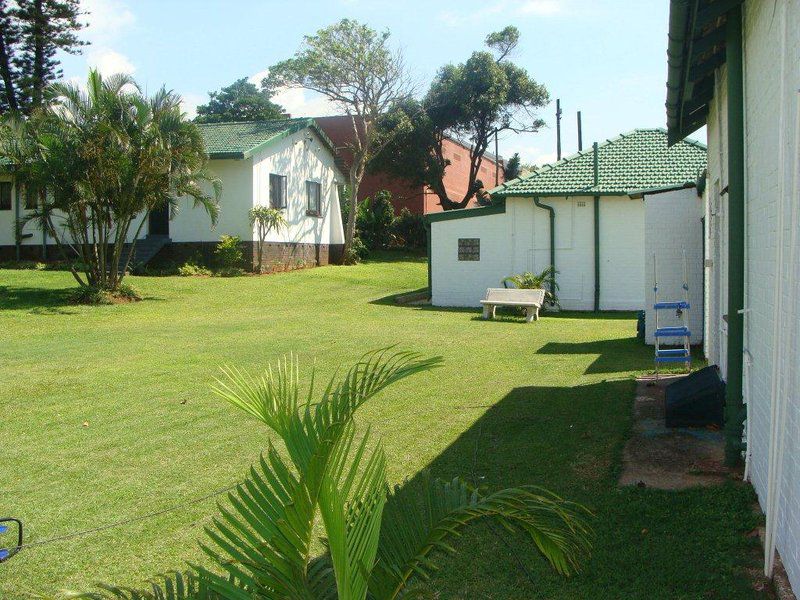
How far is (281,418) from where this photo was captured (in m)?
2.96

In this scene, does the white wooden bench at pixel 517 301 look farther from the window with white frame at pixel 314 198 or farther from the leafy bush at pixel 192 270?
the window with white frame at pixel 314 198

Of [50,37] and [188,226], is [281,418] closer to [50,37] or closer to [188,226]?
[188,226]

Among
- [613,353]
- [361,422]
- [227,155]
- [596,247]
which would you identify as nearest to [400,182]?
[227,155]

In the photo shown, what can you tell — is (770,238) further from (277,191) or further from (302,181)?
(302,181)

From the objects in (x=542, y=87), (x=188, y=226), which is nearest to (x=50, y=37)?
(x=188, y=226)

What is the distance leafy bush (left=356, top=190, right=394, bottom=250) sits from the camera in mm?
37594

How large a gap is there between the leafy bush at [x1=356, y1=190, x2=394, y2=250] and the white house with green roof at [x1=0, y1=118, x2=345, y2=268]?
4277mm

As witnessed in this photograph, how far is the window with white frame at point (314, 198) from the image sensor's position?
31.5 m

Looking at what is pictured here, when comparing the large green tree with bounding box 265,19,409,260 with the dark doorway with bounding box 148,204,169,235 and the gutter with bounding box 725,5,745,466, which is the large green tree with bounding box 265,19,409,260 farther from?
the gutter with bounding box 725,5,745,466

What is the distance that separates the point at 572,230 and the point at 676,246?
816cm

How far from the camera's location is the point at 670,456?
669cm

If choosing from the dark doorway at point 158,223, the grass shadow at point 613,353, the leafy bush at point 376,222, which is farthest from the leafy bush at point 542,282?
the leafy bush at point 376,222

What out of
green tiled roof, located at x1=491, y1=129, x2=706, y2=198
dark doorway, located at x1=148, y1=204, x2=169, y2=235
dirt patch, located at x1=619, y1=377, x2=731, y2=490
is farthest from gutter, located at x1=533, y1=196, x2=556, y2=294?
dirt patch, located at x1=619, y1=377, x2=731, y2=490

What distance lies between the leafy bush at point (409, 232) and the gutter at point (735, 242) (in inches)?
1278
